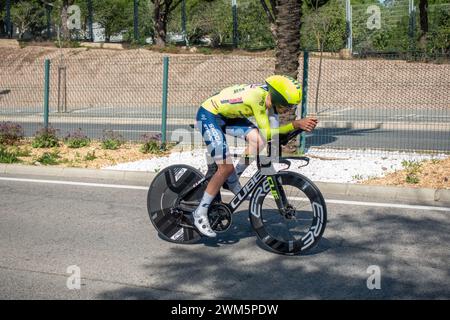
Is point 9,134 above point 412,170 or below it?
above

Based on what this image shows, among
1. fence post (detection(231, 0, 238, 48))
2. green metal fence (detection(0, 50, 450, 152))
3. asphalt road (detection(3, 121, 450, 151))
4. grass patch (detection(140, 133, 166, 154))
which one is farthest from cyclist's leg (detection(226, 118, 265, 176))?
fence post (detection(231, 0, 238, 48))

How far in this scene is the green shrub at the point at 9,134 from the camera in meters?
14.7

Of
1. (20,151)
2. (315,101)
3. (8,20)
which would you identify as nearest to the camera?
(20,151)

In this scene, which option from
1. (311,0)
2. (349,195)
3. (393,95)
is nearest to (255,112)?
(349,195)

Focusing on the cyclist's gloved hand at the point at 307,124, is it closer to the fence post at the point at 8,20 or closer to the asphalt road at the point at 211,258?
the asphalt road at the point at 211,258

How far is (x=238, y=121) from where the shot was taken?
278 inches

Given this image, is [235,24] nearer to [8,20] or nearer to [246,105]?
→ [8,20]

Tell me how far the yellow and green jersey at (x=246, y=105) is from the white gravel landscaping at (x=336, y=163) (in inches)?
157

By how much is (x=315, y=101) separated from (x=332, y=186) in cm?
1421

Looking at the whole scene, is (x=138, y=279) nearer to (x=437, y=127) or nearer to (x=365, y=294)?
(x=365, y=294)

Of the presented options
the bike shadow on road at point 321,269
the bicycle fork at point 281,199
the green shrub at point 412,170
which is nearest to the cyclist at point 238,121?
the bicycle fork at point 281,199

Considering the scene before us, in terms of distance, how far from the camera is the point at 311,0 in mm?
42312

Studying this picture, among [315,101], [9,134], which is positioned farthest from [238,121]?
[315,101]

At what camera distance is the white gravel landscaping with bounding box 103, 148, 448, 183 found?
35.7 ft
